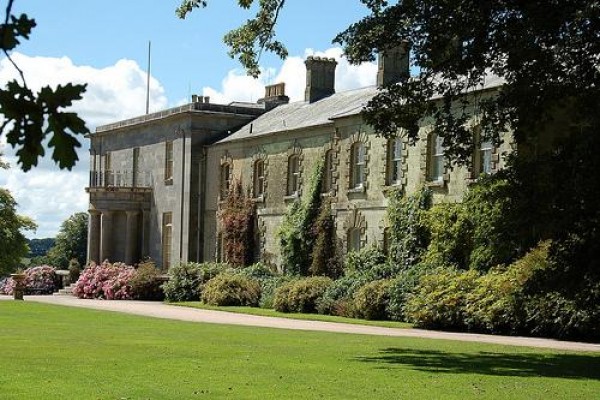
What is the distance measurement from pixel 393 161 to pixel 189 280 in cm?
1038

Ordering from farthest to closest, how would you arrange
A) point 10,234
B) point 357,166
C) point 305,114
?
1. point 10,234
2. point 305,114
3. point 357,166

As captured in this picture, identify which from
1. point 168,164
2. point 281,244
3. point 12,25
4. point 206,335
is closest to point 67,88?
point 12,25

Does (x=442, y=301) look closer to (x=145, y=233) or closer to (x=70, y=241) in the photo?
(x=145, y=233)

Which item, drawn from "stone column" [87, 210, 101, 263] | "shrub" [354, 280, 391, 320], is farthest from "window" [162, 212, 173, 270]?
"shrub" [354, 280, 391, 320]

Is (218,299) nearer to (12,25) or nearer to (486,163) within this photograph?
(486,163)

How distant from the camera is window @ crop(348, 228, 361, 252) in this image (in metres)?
37.2

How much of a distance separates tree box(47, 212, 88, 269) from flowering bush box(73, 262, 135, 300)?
40402mm

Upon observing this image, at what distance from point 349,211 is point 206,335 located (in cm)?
1700

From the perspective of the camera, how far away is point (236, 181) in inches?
1790

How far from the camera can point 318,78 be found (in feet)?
152

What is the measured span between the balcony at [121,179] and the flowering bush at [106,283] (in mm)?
5621

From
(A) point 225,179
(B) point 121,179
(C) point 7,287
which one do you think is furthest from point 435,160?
(C) point 7,287

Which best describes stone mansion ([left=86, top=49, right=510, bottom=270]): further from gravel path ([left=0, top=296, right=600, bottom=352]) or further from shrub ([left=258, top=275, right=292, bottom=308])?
gravel path ([left=0, top=296, right=600, bottom=352])

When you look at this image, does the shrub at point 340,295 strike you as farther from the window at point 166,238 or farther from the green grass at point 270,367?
the window at point 166,238
